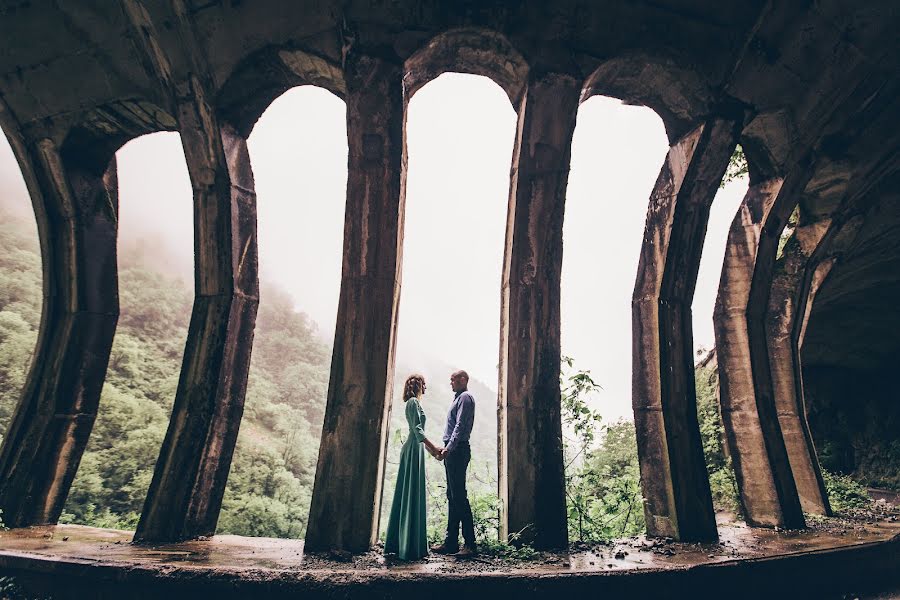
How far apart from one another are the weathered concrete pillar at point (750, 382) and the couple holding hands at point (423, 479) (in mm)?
4488

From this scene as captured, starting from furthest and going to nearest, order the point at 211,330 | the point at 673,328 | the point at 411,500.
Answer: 1. the point at 673,328
2. the point at 211,330
3. the point at 411,500

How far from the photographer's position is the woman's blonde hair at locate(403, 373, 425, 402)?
178 inches

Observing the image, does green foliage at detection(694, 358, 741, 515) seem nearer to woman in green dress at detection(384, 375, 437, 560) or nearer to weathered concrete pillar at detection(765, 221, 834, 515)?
weathered concrete pillar at detection(765, 221, 834, 515)

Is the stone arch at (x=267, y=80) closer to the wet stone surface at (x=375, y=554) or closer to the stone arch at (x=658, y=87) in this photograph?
the stone arch at (x=658, y=87)

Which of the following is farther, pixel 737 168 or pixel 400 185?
pixel 737 168

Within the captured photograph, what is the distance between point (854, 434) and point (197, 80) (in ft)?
58.8

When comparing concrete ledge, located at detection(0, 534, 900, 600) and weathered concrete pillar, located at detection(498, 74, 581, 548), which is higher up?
weathered concrete pillar, located at detection(498, 74, 581, 548)

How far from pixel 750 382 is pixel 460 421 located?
474 centimetres

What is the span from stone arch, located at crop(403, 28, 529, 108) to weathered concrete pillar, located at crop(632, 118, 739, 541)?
2414 millimetres

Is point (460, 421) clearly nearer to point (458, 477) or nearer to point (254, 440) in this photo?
point (458, 477)

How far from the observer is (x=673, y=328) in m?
6.09

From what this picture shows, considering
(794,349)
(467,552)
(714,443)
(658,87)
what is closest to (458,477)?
(467,552)

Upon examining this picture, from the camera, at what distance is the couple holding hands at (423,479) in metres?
4.22

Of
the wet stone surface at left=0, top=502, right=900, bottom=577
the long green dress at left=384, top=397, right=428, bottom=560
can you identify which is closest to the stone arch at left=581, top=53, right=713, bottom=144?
the long green dress at left=384, top=397, right=428, bottom=560
